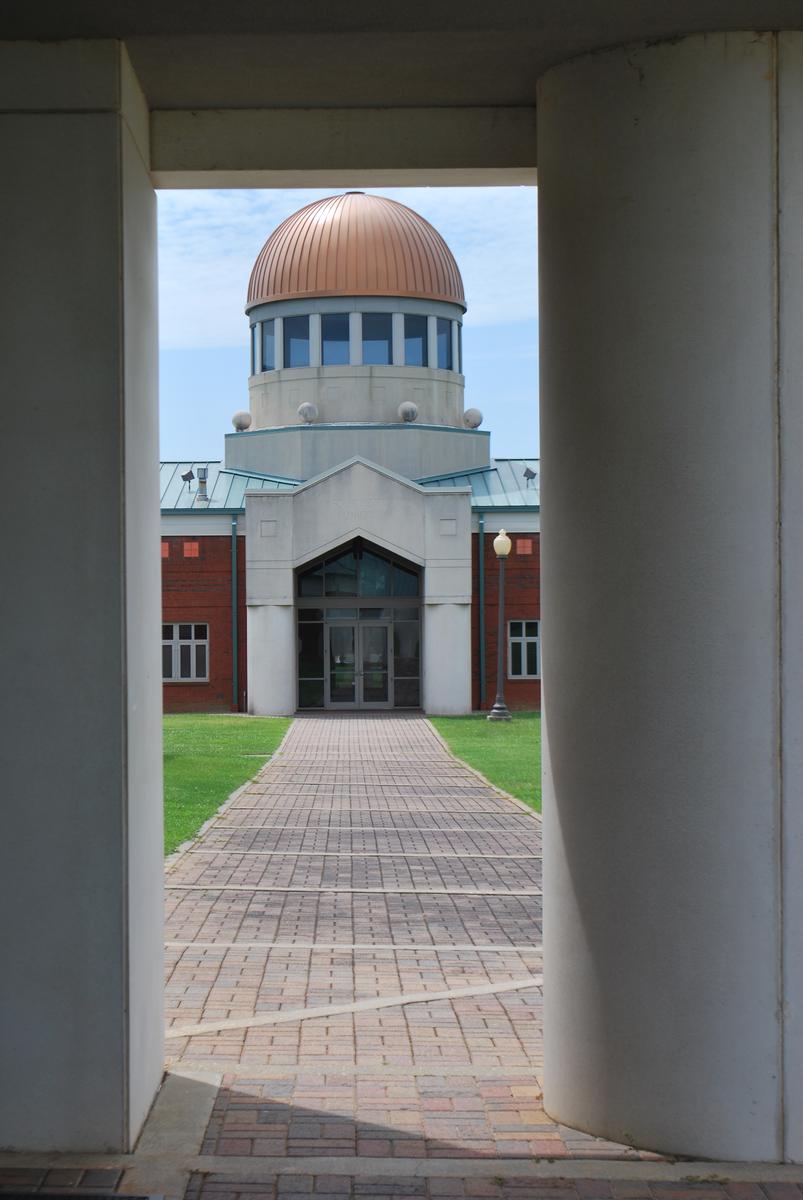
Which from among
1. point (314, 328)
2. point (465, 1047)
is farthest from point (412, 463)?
point (465, 1047)

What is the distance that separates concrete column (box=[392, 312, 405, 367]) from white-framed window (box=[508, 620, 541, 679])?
388 inches

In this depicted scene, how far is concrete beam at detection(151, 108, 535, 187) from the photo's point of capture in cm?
623

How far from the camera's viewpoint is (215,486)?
4259cm

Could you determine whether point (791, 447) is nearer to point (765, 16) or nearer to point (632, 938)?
point (765, 16)

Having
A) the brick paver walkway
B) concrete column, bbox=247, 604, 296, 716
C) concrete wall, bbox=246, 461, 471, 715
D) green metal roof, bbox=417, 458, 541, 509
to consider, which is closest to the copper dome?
green metal roof, bbox=417, 458, 541, 509

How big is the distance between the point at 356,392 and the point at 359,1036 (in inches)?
1479

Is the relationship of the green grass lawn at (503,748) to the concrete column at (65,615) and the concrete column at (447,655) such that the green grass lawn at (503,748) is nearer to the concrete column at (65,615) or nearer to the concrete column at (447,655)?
the concrete column at (447,655)

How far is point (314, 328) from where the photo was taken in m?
44.8

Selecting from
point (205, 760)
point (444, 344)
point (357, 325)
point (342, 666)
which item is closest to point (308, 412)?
point (357, 325)

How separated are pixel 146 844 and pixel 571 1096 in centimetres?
202

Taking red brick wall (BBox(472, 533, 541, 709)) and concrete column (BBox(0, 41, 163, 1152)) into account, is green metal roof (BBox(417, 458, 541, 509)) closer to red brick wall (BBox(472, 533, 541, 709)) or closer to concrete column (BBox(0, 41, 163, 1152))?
red brick wall (BBox(472, 533, 541, 709))

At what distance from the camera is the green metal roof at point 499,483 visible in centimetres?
4088

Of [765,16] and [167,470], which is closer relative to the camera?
[765,16]

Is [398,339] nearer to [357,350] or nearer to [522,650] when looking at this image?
[357,350]
